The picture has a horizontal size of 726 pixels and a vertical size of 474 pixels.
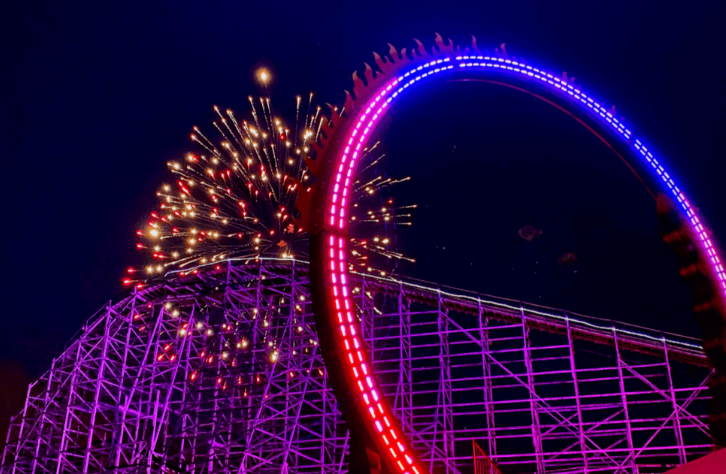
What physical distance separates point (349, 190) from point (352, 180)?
94 millimetres

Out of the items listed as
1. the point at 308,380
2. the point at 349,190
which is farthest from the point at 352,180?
the point at 308,380

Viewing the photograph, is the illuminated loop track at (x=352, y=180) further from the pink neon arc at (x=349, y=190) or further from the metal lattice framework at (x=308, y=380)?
the metal lattice framework at (x=308, y=380)

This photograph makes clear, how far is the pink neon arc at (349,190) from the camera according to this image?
4.14m

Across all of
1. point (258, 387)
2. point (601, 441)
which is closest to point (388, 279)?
point (258, 387)

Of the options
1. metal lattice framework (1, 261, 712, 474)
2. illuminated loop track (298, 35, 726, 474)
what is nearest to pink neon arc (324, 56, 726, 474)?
illuminated loop track (298, 35, 726, 474)

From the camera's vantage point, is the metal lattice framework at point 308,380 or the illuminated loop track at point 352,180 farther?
the metal lattice framework at point 308,380

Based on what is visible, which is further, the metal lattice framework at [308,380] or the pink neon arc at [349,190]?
the metal lattice framework at [308,380]

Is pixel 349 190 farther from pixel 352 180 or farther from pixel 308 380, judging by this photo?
pixel 308 380

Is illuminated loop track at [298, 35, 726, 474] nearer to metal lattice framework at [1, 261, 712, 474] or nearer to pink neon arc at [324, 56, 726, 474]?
pink neon arc at [324, 56, 726, 474]

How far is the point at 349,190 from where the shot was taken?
497 centimetres

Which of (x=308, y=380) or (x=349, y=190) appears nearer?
(x=349, y=190)

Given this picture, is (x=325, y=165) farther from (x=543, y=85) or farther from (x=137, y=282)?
(x=137, y=282)

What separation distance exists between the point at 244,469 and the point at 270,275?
4.88 metres

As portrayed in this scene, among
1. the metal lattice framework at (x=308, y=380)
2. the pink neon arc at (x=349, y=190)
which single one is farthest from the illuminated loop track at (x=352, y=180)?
the metal lattice framework at (x=308, y=380)
